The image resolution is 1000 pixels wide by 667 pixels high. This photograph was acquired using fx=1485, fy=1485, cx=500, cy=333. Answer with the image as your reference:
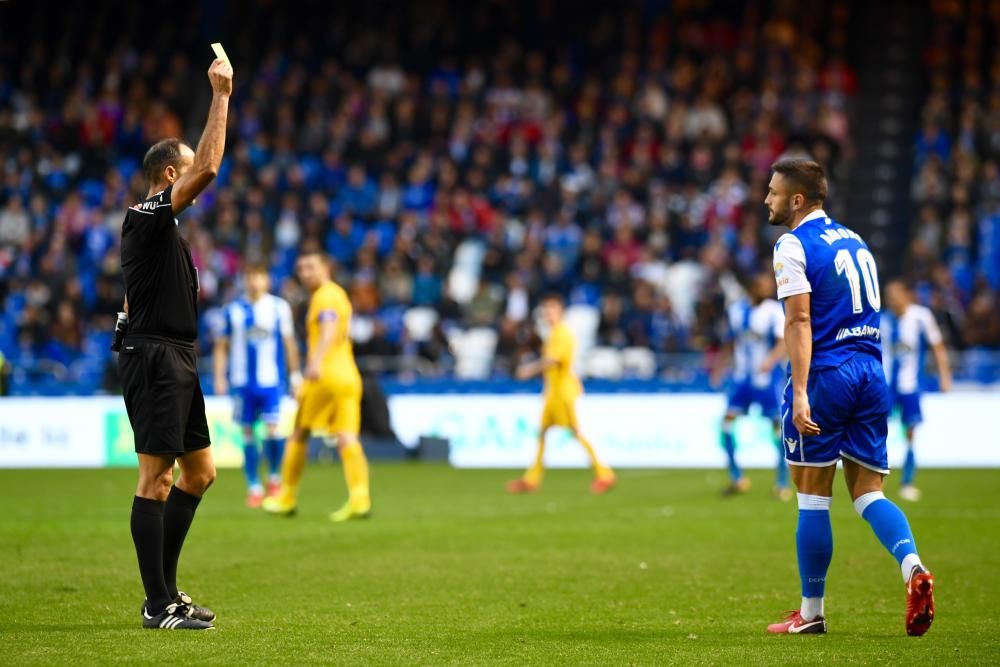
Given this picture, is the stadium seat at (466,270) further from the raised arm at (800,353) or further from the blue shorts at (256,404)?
the raised arm at (800,353)

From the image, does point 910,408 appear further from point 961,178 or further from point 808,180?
point 961,178

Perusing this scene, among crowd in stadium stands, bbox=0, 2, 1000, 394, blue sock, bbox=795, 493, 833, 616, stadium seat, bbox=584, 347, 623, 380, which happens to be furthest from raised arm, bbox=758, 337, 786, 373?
blue sock, bbox=795, 493, 833, 616

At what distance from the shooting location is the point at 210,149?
6840mm

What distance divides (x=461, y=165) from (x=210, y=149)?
856 inches

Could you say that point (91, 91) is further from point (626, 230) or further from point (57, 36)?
point (626, 230)

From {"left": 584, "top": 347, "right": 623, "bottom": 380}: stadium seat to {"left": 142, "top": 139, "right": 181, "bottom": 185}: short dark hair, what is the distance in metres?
16.1

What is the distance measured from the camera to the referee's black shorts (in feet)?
23.8

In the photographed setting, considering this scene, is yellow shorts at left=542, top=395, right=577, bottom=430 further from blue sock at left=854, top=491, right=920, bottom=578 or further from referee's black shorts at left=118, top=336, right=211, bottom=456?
referee's black shorts at left=118, top=336, right=211, bottom=456

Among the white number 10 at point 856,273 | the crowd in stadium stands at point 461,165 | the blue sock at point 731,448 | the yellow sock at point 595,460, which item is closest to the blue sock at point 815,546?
the white number 10 at point 856,273

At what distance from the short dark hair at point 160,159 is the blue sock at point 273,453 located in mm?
8474

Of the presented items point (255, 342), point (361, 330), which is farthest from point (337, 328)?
point (361, 330)

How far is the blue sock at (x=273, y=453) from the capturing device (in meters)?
15.7

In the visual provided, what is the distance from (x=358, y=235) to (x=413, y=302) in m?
2.37

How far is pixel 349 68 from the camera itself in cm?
3094
